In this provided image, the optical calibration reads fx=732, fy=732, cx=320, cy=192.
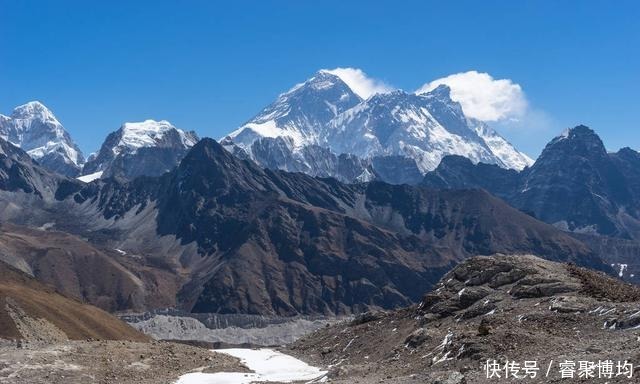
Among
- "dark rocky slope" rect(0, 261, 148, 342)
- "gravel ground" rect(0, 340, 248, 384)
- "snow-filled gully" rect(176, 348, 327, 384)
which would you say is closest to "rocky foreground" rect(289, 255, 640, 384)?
"snow-filled gully" rect(176, 348, 327, 384)

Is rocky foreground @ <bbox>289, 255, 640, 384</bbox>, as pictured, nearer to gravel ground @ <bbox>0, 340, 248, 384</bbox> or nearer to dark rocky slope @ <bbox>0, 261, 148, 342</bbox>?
gravel ground @ <bbox>0, 340, 248, 384</bbox>

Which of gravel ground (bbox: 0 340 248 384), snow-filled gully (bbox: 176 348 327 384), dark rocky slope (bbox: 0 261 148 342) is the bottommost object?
snow-filled gully (bbox: 176 348 327 384)

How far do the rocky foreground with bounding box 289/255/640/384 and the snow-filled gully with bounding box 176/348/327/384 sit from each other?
2.61 meters

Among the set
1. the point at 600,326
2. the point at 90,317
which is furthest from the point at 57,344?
the point at 90,317

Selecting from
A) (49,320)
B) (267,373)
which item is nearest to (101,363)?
(267,373)

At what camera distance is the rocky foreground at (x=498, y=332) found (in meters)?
38.8

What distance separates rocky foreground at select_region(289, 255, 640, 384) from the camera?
38.8 m

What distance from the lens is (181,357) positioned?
59.6 metres

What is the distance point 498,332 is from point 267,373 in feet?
65.7

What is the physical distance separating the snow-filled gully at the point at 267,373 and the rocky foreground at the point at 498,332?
2611 millimetres

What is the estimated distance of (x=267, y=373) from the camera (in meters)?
58.2

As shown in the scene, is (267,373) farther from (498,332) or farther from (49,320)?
(49,320)

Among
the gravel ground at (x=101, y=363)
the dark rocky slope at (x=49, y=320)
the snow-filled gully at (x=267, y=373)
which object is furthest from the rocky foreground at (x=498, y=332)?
the dark rocky slope at (x=49, y=320)

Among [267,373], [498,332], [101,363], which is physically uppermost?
[498,332]
